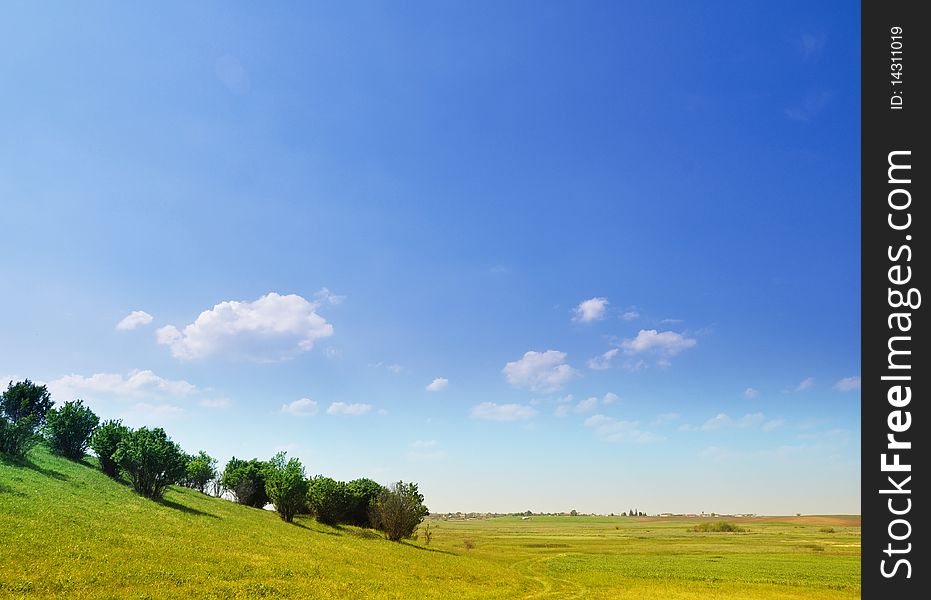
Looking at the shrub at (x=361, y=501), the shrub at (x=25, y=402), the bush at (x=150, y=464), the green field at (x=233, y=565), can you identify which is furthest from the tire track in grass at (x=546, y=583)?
the shrub at (x=25, y=402)

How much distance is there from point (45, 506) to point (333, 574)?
76.1ft

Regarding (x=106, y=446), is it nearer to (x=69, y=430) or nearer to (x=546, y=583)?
(x=69, y=430)

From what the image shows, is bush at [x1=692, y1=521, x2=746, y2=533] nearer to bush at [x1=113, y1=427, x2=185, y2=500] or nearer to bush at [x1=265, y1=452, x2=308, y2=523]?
bush at [x1=265, y1=452, x2=308, y2=523]

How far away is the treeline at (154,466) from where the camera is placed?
62.6 meters

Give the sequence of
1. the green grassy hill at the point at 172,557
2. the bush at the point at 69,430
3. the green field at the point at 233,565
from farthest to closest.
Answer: the bush at the point at 69,430
the green field at the point at 233,565
the green grassy hill at the point at 172,557

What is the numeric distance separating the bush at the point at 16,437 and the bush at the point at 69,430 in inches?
686

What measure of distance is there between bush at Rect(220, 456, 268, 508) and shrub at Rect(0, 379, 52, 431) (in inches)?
1311

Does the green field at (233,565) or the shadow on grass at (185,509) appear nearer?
the green field at (233,565)

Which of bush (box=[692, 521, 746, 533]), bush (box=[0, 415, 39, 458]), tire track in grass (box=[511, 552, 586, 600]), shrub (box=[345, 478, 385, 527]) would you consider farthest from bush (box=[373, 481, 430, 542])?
bush (box=[692, 521, 746, 533])

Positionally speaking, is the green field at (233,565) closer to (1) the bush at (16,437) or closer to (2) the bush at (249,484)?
(1) the bush at (16,437)
